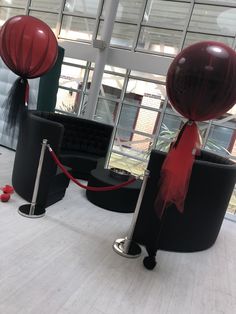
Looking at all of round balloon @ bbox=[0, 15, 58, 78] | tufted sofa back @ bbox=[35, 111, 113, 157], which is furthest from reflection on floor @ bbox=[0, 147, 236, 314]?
tufted sofa back @ bbox=[35, 111, 113, 157]

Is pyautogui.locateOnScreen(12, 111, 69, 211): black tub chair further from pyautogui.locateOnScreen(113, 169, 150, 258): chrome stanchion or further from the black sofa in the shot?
the black sofa

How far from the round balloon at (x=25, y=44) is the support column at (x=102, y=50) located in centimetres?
226

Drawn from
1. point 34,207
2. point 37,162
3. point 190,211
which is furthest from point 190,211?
point 37,162

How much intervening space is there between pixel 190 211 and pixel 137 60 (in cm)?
367

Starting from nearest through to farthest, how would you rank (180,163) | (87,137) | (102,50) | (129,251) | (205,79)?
1. (205,79)
2. (180,163)
3. (129,251)
4. (87,137)
5. (102,50)

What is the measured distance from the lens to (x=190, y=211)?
10.4 feet

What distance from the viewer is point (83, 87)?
704 centimetres

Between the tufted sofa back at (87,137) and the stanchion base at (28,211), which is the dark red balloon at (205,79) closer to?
the stanchion base at (28,211)

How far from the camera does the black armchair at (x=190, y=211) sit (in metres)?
3.07

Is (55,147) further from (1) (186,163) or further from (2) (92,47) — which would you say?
(2) (92,47)

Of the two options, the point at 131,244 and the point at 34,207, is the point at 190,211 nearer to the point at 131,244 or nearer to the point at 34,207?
the point at 131,244

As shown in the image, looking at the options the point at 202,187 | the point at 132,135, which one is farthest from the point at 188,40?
the point at 202,187

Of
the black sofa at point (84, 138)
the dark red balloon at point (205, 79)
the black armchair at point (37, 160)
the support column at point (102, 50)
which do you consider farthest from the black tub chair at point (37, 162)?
the support column at point (102, 50)

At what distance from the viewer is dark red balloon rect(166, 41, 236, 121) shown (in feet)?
7.18
